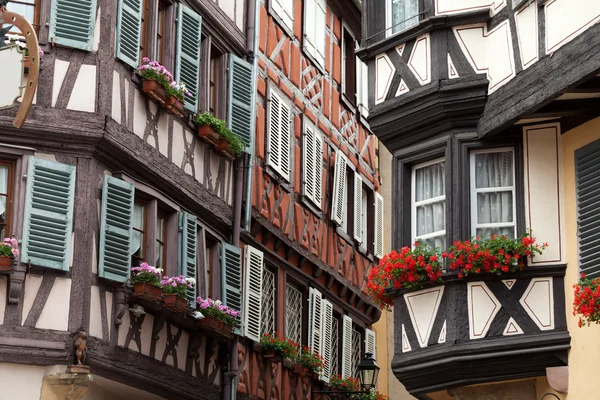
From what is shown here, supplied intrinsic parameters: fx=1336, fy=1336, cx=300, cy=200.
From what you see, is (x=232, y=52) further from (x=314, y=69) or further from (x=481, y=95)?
(x=481, y=95)

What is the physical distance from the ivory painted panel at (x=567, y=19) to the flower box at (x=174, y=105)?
189 inches

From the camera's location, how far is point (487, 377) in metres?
13.2

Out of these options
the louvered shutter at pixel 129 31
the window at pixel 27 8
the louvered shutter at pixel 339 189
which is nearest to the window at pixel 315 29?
Answer: the louvered shutter at pixel 339 189

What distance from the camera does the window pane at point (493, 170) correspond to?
45.2 ft

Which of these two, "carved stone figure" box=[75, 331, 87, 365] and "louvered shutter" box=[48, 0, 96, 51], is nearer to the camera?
"carved stone figure" box=[75, 331, 87, 365]

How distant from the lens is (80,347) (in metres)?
13.5

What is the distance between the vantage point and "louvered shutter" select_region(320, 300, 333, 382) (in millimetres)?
20688

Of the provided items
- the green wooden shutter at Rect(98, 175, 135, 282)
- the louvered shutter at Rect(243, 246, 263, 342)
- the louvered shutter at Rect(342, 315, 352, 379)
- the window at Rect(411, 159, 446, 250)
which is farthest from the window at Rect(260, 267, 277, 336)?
the window at Rect(411, 159, 446, 250)

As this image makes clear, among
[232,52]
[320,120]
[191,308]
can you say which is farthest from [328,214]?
[191,308]

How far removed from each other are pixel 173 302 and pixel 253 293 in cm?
342

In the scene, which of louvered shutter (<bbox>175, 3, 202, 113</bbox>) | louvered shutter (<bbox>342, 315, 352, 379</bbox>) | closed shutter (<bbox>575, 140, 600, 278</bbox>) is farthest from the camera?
louvered shutter (<bbox>342, 315, 352, 379</bbox>)

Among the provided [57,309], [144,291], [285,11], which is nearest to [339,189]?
[285,11]

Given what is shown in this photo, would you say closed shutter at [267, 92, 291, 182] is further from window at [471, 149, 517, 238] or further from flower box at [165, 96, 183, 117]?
window at [471, 149, 517, 238]

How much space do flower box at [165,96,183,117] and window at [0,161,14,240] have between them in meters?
2.29
